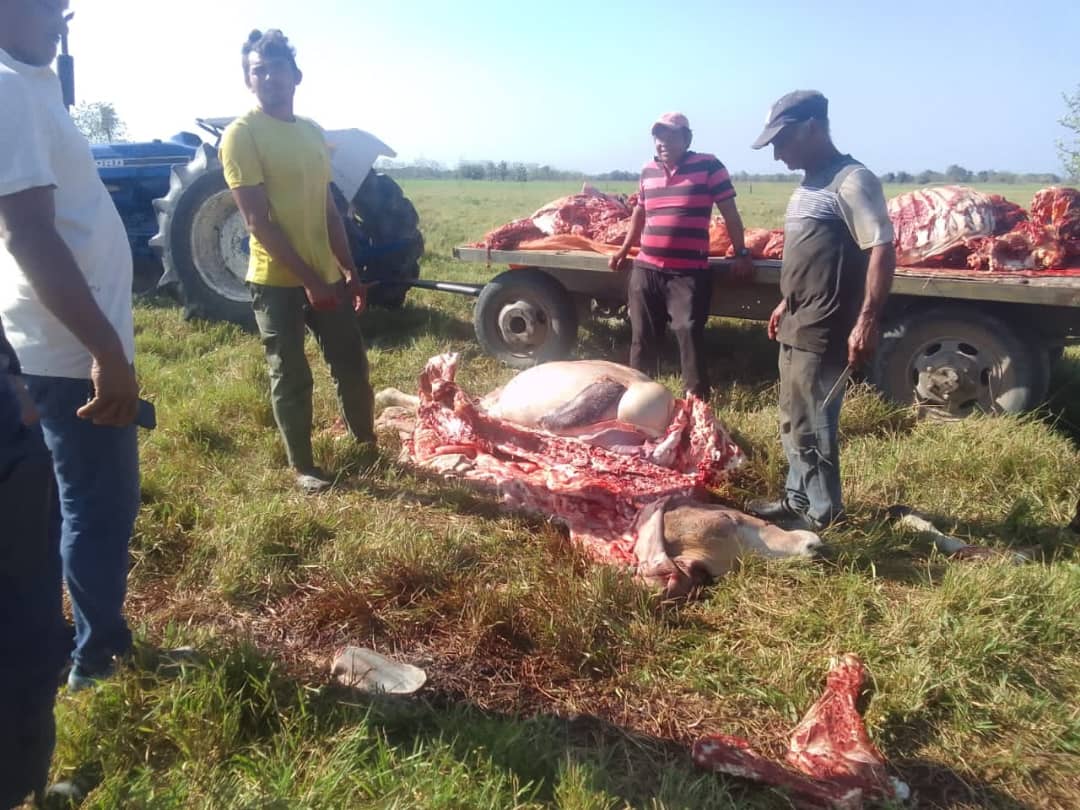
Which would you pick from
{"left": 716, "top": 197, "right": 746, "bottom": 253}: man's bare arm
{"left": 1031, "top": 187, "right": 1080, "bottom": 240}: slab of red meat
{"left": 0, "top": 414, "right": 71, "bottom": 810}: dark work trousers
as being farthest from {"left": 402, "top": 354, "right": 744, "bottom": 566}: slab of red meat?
{"left": 1031, "top": 187, "right": 1080, "bottom": 240}: slab of red meat

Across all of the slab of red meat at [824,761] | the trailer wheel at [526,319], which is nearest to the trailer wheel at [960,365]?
the trailer wheel at [526,319]

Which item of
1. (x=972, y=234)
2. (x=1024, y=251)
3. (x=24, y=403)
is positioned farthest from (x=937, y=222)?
(x=24, y=403)

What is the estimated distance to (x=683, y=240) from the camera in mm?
5172

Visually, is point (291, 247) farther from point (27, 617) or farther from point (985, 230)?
point (985, 230)

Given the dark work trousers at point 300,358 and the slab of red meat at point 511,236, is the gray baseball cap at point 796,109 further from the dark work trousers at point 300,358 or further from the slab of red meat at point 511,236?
the slab of red meat at point 511,236

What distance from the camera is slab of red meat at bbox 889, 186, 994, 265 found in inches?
197

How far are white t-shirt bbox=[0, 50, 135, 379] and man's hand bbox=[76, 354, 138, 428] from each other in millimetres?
163

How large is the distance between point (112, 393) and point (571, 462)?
2.51 m

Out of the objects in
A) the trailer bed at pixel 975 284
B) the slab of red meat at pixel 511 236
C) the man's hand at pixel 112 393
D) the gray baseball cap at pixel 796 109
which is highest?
the gray baseball cap at pixel 796 109

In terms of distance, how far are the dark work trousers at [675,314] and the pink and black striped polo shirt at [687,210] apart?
0.28ft

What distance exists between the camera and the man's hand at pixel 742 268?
5.23 metres

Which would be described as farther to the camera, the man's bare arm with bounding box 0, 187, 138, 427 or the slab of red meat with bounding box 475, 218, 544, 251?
the slab of red meat with bounding box 475, 218, 544, 251

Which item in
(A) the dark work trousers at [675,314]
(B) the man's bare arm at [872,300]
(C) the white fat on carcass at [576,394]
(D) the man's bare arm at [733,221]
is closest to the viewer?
(B) the man's bare arm at [872,300]

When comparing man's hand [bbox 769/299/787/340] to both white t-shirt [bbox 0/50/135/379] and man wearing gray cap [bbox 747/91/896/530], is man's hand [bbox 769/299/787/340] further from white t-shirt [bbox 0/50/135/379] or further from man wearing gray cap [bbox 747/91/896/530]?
white t-shirt [bbox 0/50/135/379]
